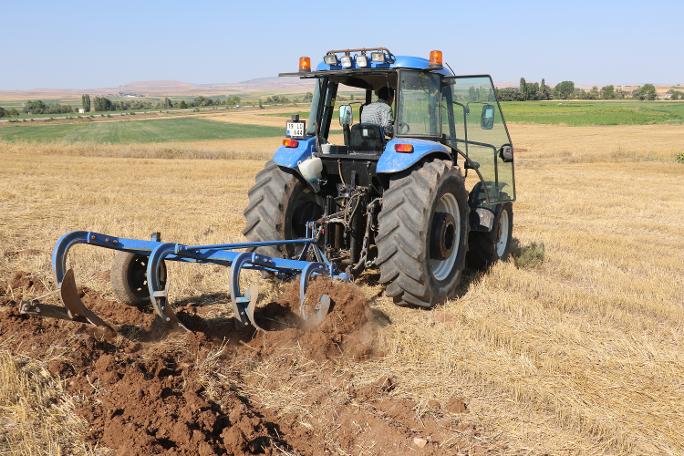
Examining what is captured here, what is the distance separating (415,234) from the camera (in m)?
4.95

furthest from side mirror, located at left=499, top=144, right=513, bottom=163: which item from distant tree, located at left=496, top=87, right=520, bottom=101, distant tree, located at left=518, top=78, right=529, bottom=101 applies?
distant tree, located at left=518, top=78, right=529, bottom=101

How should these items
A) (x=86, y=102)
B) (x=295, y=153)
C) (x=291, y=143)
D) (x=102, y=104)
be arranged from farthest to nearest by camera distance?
(x=102, y=104)
(x=86, y=102)
(x=291, y=143)
(x=295, y=153)

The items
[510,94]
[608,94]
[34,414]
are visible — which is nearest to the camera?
A: [34,414]

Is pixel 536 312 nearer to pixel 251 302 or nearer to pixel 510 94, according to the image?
pixel 251 302

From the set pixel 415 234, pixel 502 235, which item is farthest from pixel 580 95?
pixel 415 234

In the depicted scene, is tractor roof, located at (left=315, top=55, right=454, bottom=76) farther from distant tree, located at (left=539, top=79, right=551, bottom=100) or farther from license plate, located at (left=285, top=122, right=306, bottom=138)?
distant tree, located at (left=539, top=79, right=551, bottom=100)

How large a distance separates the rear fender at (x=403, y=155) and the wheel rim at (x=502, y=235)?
6.78 feet

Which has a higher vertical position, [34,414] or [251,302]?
[251,302]

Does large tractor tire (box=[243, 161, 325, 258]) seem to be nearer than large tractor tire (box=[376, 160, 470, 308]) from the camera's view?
No

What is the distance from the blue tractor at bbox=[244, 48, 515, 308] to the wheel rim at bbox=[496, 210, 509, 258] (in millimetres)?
663

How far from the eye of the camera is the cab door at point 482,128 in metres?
6.12

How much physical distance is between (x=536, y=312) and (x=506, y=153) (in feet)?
6.21

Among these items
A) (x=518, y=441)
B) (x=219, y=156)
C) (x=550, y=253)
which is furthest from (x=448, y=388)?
(x=219, y=156)

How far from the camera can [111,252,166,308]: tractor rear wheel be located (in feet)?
15.4
